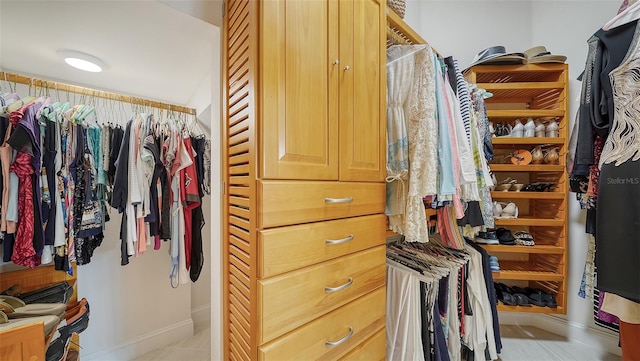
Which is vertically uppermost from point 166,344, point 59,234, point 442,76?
point 442,76

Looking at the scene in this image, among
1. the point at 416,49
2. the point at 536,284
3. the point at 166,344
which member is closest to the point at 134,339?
the point at 166,344

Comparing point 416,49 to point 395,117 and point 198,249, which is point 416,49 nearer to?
point 395,117

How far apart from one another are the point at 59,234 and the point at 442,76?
76.6 inches

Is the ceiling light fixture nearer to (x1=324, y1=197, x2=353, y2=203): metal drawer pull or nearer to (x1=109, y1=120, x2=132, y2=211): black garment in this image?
(x1=109, y1=120, x2=132, y2=211): black garment

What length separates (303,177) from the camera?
28.1 inches

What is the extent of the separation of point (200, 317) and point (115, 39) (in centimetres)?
215

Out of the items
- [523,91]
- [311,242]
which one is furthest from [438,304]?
[523,91]

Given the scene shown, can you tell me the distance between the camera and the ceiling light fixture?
131 cm

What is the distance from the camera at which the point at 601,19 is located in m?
1.65

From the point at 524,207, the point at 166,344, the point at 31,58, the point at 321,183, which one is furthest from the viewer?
the point at 524,207

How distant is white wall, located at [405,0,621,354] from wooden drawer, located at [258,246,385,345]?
1926 millimetres

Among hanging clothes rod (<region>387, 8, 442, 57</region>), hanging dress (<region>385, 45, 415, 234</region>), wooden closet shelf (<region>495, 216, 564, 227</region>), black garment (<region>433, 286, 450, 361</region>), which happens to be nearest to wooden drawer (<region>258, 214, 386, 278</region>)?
hanging dress (<region>385, 45, 415, 234</region>)

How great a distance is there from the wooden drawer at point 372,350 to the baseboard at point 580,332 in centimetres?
183

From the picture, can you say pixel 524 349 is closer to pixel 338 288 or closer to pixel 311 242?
pixel 338 288
